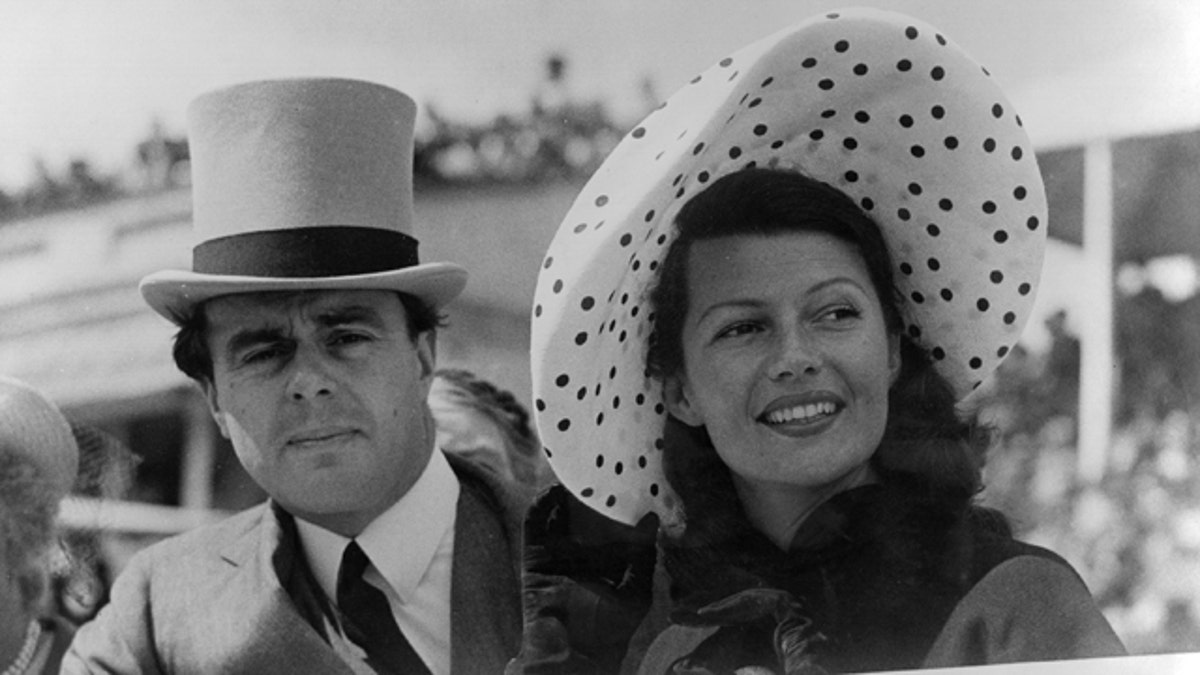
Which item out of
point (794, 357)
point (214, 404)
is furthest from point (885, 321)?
point (214, 404)

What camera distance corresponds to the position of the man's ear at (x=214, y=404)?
3.18 meters

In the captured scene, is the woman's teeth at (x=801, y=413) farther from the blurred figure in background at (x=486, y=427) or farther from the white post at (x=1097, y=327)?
the white post at (x=1097, y=327)

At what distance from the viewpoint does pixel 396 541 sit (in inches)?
125

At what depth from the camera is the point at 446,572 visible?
3.20 m

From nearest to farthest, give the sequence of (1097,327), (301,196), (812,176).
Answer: (301,196), (812,176), (1097,327)

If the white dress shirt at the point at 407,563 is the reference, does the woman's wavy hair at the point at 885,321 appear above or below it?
above

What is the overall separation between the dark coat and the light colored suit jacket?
1.19 feet

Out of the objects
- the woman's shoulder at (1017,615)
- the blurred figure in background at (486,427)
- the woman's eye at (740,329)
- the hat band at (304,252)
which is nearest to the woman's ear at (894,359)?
the woman's eye at (740,329)

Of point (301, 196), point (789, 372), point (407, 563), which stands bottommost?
point (407, 563)

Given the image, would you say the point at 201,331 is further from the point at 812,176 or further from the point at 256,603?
the point at 812,176

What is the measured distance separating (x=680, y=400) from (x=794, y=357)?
278 millimetres

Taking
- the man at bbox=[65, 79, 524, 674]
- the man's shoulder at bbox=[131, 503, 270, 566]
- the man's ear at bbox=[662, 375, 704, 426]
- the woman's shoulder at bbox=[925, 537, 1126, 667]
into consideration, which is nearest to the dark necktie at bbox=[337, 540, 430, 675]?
the man at bbox=[65, 79, 524, 674]

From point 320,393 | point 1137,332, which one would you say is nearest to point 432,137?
point 320,393

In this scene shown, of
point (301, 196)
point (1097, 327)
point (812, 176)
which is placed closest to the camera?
point (301, 196)
